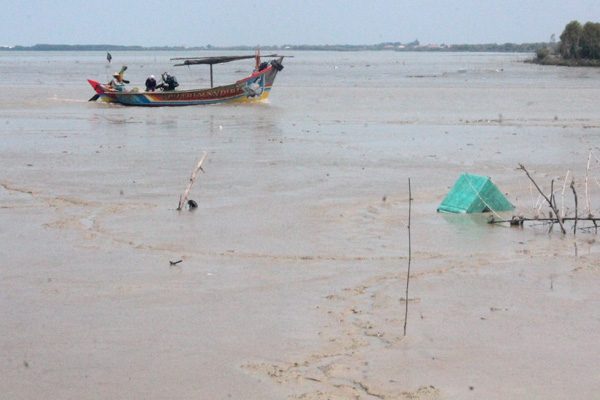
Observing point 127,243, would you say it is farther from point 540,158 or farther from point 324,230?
point 540,158

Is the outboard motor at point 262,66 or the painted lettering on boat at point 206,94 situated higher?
the outboard motor at point 262,66

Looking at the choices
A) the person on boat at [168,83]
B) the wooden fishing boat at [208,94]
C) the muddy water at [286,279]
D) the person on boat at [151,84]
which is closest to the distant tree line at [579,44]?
the wooden fishing boat at [208,94]

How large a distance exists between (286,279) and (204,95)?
884 inches

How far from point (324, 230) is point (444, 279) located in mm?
2200

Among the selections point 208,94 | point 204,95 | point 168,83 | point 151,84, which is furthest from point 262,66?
point 151,84

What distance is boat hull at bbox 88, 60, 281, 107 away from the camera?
95.5ft

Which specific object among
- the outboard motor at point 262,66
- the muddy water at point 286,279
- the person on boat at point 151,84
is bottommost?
the muddy water at point 286,279

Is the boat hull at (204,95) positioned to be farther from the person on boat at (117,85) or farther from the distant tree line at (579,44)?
the distant tree line at (579,44)

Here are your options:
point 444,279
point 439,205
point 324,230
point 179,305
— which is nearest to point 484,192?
point 439,205

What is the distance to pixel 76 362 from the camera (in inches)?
218

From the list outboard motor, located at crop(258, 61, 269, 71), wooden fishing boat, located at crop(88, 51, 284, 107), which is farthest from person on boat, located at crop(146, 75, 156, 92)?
outboard motor, located at crop(258, 61, 269, 71)

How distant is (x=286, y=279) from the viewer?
7504mm

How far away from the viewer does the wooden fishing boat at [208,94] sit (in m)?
29.1

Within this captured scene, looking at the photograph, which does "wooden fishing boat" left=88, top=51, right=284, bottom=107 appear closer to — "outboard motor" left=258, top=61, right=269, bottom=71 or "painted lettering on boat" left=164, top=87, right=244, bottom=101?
"painted lettering on boat" left=164, top=87, right=244, bottom=101
